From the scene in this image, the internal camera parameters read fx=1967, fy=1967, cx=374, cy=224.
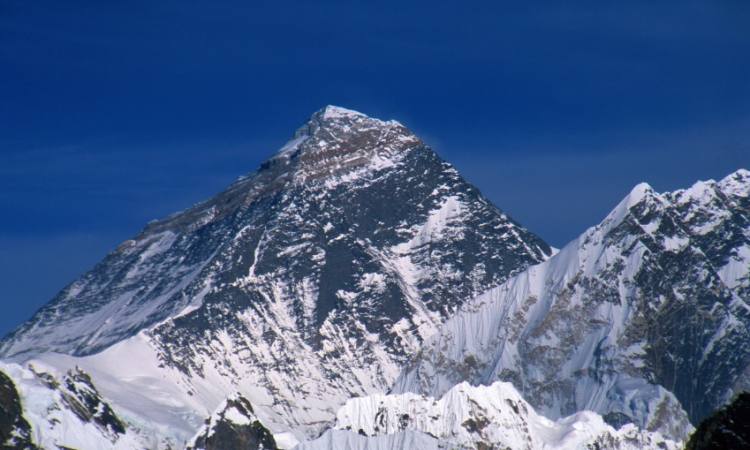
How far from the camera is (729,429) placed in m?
50.8

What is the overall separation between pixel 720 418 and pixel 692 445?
48.3 inches

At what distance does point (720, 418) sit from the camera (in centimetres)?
5122

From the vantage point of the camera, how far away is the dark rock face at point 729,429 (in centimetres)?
5066

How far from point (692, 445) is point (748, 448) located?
1.92 meters

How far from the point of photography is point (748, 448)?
50438 mm

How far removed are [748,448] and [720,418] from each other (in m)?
1.19

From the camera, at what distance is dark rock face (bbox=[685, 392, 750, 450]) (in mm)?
50656

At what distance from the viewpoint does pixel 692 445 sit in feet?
170
